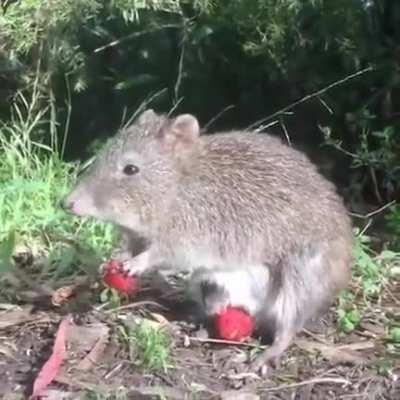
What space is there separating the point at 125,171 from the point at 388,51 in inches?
117

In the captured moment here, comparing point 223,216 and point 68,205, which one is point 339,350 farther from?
point 68,205

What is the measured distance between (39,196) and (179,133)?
2154 millimetres

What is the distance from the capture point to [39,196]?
8.06 metres

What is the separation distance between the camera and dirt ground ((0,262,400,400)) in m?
5.86

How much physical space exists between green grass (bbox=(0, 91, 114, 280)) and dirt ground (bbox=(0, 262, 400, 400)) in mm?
628

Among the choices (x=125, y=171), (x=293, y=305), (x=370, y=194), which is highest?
(x=125, y=171)

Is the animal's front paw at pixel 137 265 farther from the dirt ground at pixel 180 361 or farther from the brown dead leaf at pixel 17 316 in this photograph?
the brown dead leaf at pixel 17 316

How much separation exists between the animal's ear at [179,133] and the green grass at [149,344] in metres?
0.77

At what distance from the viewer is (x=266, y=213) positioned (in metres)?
6.04

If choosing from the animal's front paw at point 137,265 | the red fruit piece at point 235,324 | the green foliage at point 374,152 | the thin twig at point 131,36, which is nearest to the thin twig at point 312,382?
the red fruit piece at point 235,324

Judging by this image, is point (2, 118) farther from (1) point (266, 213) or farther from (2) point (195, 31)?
(1) point (266, 213)

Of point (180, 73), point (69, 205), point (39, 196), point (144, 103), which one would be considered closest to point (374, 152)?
point (180, 73)

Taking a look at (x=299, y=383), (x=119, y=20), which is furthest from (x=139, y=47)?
(x=299, y=383)

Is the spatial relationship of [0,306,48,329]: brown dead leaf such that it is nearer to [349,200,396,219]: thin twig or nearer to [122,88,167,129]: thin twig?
[349,200,396,219]: thin twig
